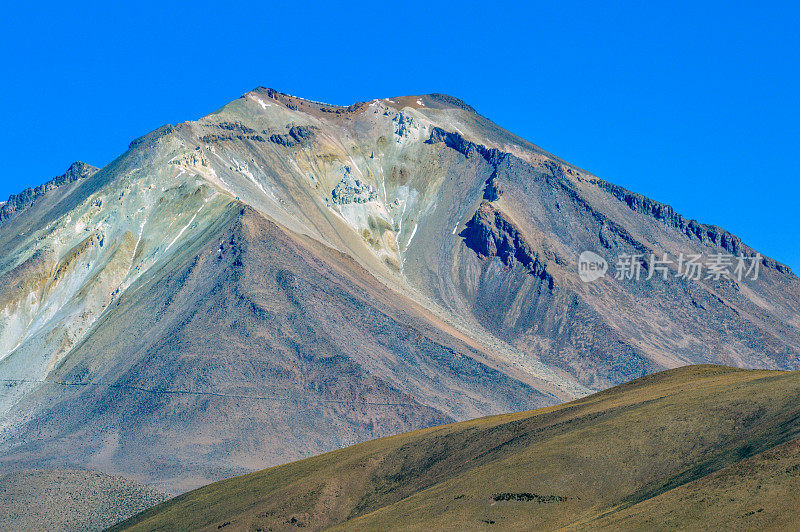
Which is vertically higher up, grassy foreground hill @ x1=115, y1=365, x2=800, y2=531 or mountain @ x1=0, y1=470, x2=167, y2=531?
mountain @ x1=0, y1=470, x2=167, y2=531

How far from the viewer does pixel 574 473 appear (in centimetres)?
6956

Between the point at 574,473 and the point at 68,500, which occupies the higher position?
the point at 68,500

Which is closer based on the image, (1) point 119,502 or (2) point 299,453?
(1) point 119,502

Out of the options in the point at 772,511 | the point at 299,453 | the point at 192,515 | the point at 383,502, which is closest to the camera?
the point at 772,511

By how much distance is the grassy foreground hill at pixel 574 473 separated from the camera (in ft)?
185

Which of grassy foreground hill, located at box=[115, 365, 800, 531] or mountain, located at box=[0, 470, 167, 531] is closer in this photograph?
grassy foreground hill, located at box=[115, 365, 800, 531]

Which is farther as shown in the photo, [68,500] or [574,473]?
[68,500]

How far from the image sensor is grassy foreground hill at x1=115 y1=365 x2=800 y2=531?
56.5m

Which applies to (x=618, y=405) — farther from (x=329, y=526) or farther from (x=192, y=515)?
(x=192, y=515)

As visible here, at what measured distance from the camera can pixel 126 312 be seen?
191 m

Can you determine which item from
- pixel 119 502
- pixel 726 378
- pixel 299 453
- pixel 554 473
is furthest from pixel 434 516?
pixel 299 453

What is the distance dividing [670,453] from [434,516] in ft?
49.0

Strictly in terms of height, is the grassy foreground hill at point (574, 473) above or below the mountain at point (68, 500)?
below

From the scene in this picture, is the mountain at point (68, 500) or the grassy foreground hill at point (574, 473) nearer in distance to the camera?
the grassy foreground hill at point (574, 473)
